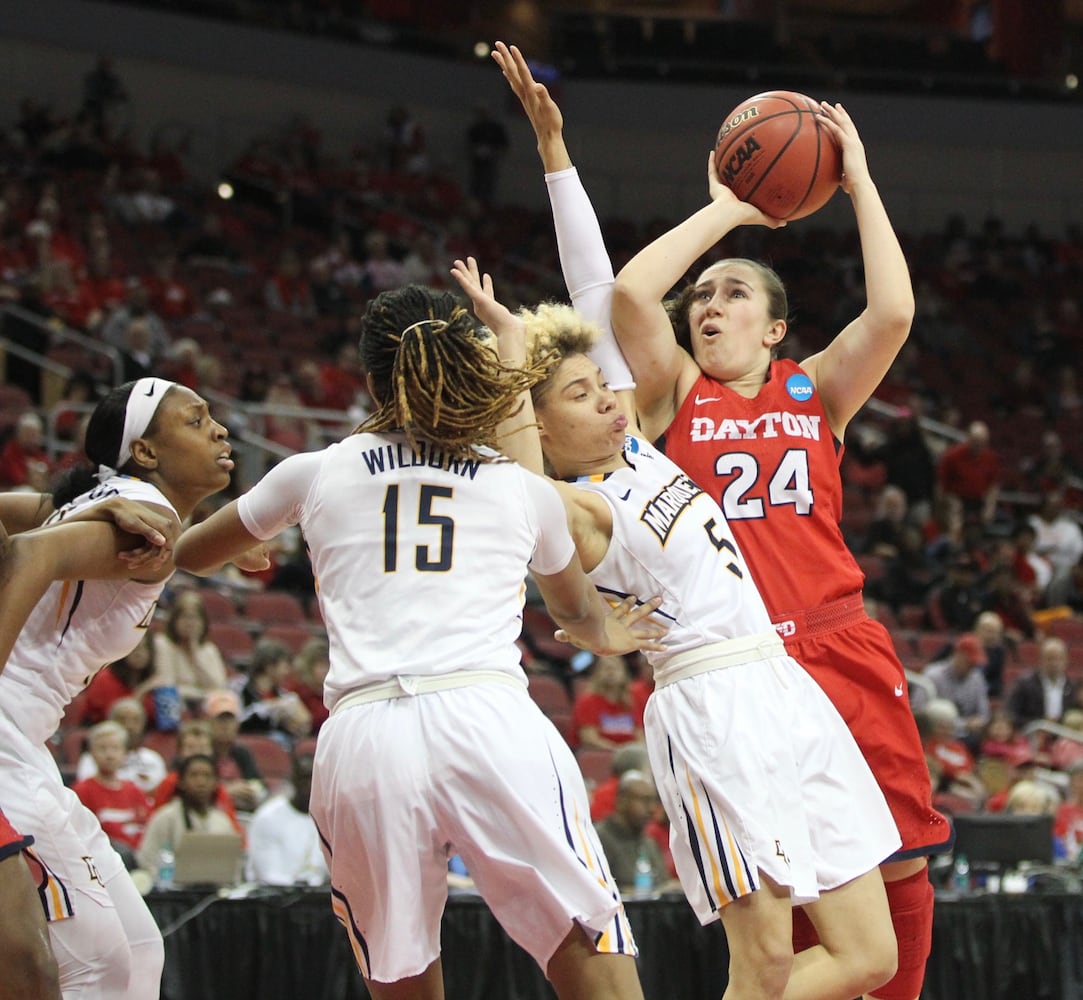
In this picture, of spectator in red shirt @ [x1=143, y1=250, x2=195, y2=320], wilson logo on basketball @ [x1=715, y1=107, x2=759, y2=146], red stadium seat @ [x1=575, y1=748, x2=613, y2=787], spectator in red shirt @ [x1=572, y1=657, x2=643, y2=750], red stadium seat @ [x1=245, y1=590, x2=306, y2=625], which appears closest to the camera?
wilson logo on basketball @ [x1=715, y1=107, x2=759, y2=146]

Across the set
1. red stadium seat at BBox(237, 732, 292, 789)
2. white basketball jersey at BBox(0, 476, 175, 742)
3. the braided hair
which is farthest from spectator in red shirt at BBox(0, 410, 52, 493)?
the braided hair

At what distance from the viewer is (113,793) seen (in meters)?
8.07

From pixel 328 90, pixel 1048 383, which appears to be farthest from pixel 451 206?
pixel 1048 383

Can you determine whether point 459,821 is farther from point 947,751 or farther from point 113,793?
point 947,751

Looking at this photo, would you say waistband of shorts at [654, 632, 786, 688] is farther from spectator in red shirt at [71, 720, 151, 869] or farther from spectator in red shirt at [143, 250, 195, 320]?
spectator in red shirt at [143, 250, 195, 320]

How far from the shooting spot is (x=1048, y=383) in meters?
20.7

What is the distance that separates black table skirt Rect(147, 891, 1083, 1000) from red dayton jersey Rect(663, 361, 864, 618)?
291cm

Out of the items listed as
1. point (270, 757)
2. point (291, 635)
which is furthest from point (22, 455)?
point (270, 757)

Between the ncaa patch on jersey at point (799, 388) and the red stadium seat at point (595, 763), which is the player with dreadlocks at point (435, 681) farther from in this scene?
the red stadium seat at point (595, 763)

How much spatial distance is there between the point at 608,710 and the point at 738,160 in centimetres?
595

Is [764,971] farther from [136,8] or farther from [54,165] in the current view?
[136,8]

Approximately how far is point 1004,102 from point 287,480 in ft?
71.8

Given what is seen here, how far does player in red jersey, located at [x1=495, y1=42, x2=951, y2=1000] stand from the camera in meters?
4.46

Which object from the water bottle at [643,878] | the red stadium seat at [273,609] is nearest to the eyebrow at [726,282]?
the water bottle at [643,878]
